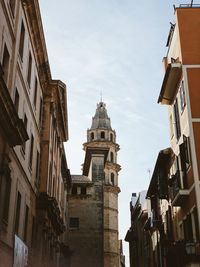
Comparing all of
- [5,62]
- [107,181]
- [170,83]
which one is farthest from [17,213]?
[107,181]

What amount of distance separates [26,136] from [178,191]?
8570mm

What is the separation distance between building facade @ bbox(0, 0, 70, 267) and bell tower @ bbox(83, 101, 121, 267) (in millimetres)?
20591

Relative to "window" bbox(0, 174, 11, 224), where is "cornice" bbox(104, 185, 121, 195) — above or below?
above

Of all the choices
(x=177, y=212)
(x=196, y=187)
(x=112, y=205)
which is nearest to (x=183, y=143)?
(x=196, y=187)

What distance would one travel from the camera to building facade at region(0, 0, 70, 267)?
770 inches

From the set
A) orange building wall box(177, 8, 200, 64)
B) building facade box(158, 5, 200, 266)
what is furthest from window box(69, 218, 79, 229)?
orange building wall box(177, 8, 200, 64)

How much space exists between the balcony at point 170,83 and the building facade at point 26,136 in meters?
8.12

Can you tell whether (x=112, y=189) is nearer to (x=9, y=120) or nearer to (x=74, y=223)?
(x=74, y=223)

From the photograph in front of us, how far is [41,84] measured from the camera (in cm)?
3306

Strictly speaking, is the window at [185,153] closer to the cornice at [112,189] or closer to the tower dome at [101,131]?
the cornice at [112,189]

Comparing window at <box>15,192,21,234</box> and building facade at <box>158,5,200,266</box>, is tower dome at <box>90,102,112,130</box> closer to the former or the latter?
building facade at <box>158,5,200,266</box>

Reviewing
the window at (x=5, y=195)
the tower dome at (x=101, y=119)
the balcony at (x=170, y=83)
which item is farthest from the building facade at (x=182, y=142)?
the tower dome at (x=101, y=119)

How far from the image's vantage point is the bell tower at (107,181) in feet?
198

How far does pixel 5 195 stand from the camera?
20562mm
